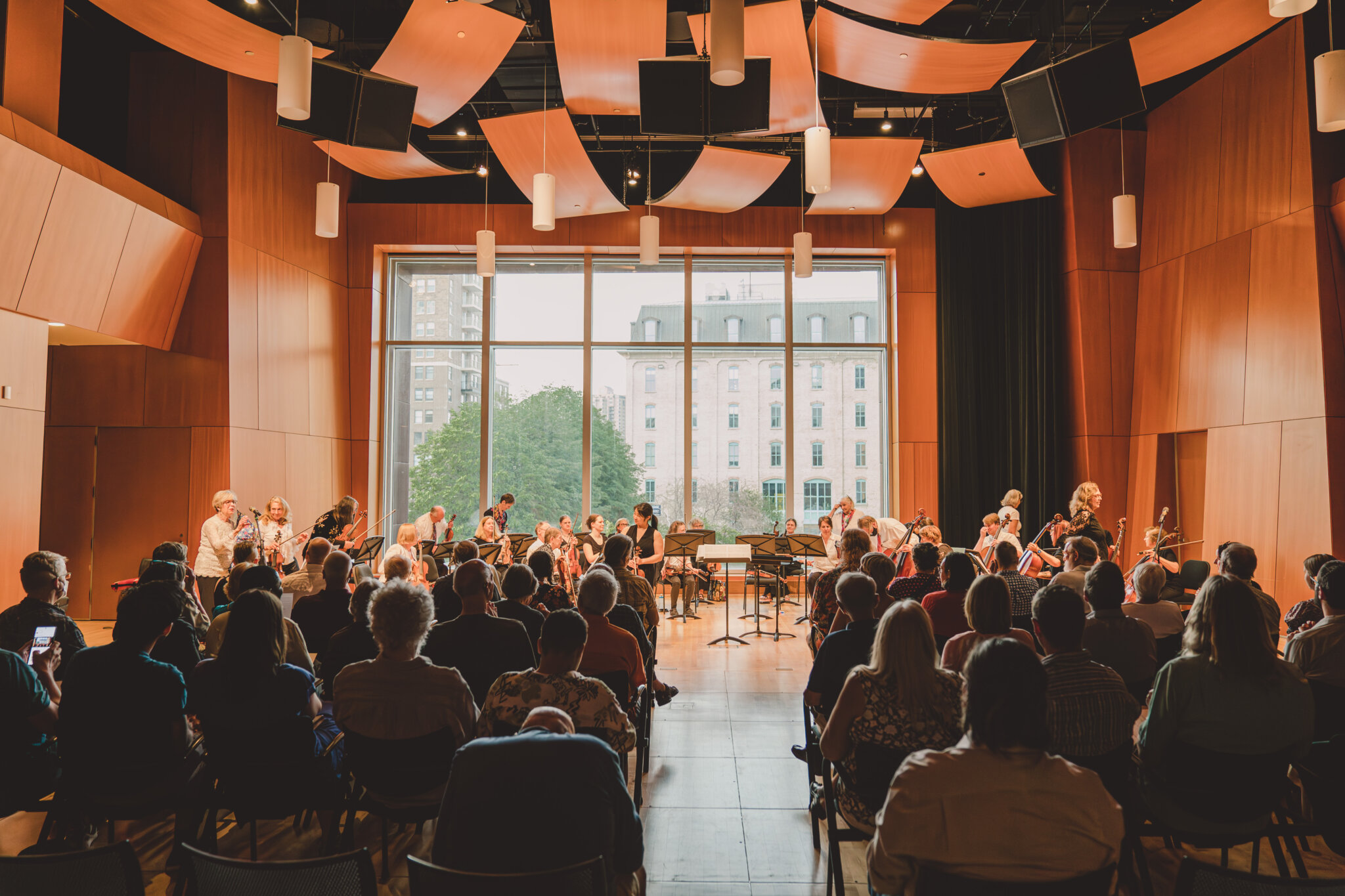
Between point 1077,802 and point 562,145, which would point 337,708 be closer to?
point 1077,802

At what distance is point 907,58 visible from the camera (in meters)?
6.82

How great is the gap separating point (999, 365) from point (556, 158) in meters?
6.19

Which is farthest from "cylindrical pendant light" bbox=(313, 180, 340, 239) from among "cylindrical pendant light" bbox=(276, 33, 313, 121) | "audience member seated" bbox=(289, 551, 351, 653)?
"audience member seated" bbox=(289, 551, 351, 653)

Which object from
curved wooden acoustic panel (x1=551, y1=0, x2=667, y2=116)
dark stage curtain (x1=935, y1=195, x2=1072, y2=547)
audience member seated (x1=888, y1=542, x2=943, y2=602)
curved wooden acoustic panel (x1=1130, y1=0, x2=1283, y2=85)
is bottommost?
audience member seated (x1=888, y1=542, x2=943, y2=602)

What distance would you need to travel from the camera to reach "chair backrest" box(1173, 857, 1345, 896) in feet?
5.26

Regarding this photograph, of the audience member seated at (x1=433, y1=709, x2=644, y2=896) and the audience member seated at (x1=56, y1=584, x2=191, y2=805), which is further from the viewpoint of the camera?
the audience member seated at (x1=56, y1=584, x2=191, y2=805)

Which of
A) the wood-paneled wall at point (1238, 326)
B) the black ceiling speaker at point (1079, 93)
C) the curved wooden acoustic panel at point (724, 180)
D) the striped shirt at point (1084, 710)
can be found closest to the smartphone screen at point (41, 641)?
the striped shirt at point (1084, 710)

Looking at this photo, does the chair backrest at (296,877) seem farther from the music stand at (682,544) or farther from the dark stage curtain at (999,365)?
the dark stage curtain at (999,365)

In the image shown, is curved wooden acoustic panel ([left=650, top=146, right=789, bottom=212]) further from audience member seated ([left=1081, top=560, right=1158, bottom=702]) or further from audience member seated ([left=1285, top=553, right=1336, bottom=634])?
audience member seated ([left=1081, top=560, right=1158, bottom=702])

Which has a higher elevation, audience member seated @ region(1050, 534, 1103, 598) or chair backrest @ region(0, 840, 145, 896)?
audience member seated @ region(1050, 534, 1103, 598)

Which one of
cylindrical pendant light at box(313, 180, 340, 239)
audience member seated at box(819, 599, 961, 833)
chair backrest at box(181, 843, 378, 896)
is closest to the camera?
chair backrest at box(181, 843, 378, 896)

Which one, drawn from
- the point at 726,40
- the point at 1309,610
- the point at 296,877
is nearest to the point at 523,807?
the point at 296,877

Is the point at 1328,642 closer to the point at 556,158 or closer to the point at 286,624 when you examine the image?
the point at 286,624

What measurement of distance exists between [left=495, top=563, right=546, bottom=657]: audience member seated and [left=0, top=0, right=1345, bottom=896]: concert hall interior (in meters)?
0.05
